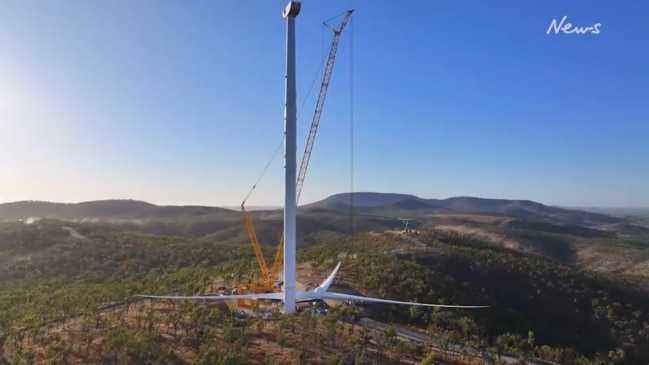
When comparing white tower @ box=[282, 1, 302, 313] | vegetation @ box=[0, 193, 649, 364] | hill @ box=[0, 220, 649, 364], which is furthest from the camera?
white tower @ box=[282, 1, 302, 313]

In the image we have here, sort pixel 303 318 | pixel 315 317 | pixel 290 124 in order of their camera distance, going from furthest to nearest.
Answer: pixel 315 317, pixel 303 318, pixel 290 124

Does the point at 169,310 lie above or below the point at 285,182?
below

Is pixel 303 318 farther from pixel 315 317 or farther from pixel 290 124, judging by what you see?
pixel 290 124

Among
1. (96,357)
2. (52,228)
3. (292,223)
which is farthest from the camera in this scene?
(52,228)

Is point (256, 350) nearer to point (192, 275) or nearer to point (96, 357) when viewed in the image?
point (96, 357)

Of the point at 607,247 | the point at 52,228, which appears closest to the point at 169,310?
the point at 52,228

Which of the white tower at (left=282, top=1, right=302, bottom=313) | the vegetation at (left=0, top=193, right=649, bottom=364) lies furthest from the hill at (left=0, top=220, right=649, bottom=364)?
the white tower at (left=282, top=1, right=302, bottom=313)

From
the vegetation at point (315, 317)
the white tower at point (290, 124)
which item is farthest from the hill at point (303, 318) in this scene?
the white tower at point (290, 124)

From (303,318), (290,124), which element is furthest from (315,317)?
(290,124)

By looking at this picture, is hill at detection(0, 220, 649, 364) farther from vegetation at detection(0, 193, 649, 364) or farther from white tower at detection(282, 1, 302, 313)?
white tower at detection(282, 1, 302, 313)

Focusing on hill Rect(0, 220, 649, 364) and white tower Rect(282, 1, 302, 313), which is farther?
white tower Rect(282, 1, 302, 313)

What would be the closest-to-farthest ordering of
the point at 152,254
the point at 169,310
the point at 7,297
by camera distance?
the point at 169,310
the point at 7,297
the point at 152,254
